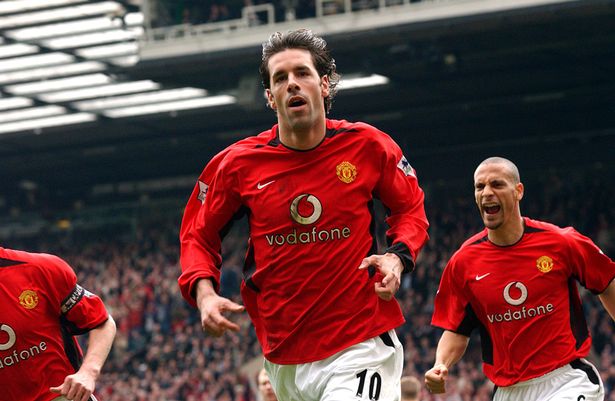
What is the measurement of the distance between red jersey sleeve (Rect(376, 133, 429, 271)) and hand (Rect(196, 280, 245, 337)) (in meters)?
0.92

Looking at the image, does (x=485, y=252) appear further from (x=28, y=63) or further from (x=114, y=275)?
(x=114, y=275)

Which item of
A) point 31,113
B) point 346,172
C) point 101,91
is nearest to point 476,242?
point 346,172

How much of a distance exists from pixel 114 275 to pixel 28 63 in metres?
6.78

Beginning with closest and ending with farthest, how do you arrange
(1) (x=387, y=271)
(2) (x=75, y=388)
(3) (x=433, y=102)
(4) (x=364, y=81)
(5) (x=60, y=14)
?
(1) (x=387, y=271) < (2) (x=75, y=388) < (5) (x=60, y=14) < (4) (x=364, y=81) < (3) (x=433, y=102)

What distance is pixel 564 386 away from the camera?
7.22 meters

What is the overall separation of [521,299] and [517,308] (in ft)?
0.19

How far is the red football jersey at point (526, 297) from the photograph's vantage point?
7332mm

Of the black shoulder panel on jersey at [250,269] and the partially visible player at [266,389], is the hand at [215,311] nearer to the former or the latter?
the black shoulder panel on jersey at [250,269]

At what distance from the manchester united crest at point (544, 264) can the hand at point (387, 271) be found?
2426mm

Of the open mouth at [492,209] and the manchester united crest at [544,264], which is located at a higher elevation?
the open mouth at [492,209]

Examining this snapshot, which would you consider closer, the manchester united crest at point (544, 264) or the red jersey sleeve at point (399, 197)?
the red jersey sleeve at point (399, 197)

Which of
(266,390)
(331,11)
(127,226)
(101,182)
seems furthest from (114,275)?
(266,390)

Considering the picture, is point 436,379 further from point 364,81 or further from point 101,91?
point 101,91

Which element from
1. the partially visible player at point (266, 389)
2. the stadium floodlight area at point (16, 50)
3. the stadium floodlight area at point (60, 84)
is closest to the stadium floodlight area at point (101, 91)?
the stadium floodlight area at point (60, 84)
